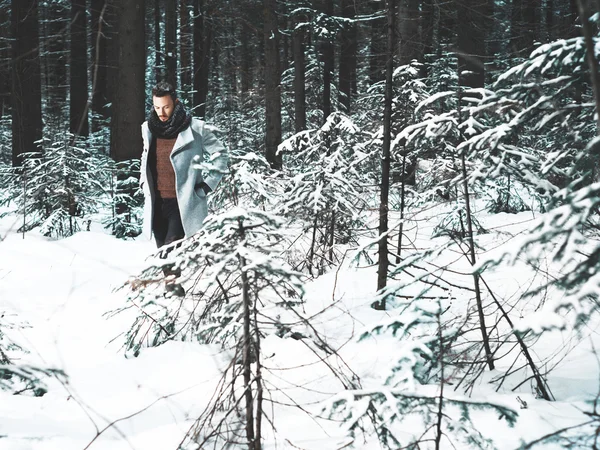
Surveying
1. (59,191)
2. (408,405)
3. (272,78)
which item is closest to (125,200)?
(59,191)

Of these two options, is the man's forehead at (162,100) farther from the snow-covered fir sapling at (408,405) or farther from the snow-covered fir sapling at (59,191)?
the snow-covered fir sapling at (59,191)

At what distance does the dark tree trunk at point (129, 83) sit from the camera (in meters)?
7.94

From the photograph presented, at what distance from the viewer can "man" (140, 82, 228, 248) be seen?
4.54 metres

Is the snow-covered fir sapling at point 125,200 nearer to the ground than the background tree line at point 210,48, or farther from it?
nearer to the ground

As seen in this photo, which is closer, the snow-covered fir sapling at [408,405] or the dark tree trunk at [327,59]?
the snow-covered fir sapling at [408,405]

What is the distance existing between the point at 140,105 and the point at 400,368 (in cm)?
718

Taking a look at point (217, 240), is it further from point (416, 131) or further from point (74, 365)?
point (74, 365)

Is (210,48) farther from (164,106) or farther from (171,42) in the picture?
(164,106)

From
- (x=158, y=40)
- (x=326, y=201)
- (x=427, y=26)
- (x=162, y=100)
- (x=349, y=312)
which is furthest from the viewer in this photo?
(x=158, y=40)

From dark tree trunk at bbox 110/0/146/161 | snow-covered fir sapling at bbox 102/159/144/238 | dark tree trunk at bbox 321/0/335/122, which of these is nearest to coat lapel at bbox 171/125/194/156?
snow-covered fir sapling at bbox 102/159/144/238

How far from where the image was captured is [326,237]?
19.5ft

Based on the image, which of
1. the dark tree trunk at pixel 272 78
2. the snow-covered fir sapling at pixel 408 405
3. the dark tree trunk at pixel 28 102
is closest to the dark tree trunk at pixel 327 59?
the dark tree trunk at pixel 272 78

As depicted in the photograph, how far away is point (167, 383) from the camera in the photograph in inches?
114

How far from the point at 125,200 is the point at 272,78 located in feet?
16.1
